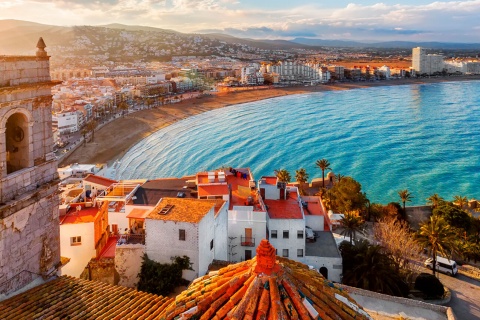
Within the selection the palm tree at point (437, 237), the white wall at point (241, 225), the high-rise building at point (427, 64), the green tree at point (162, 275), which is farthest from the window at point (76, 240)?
the high-rise building at point (427, 64)

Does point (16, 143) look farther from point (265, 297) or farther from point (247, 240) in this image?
point (247, 240)

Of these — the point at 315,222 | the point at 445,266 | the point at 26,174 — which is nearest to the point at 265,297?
the point at 26,174

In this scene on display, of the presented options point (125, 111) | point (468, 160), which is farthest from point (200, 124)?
point (468, 160)

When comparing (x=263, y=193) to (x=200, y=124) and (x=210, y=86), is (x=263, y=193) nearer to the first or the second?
(x=200, y=124)

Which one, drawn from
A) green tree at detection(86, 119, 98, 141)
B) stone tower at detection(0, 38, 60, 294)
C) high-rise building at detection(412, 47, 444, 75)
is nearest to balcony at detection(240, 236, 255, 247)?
stone tower at detection(0, 38, 60, 294)

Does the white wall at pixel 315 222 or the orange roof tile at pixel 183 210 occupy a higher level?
the orange roof tile at pixel 183 210

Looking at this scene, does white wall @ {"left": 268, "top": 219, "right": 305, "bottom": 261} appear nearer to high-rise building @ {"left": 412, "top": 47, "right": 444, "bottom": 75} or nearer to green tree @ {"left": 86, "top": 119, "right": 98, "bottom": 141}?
green tree @ {"left": 86, "top": 119, "right": 98, "bottom": 141}

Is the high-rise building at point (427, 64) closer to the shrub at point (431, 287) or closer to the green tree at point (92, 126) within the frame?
the green tree at point (92, 126)
